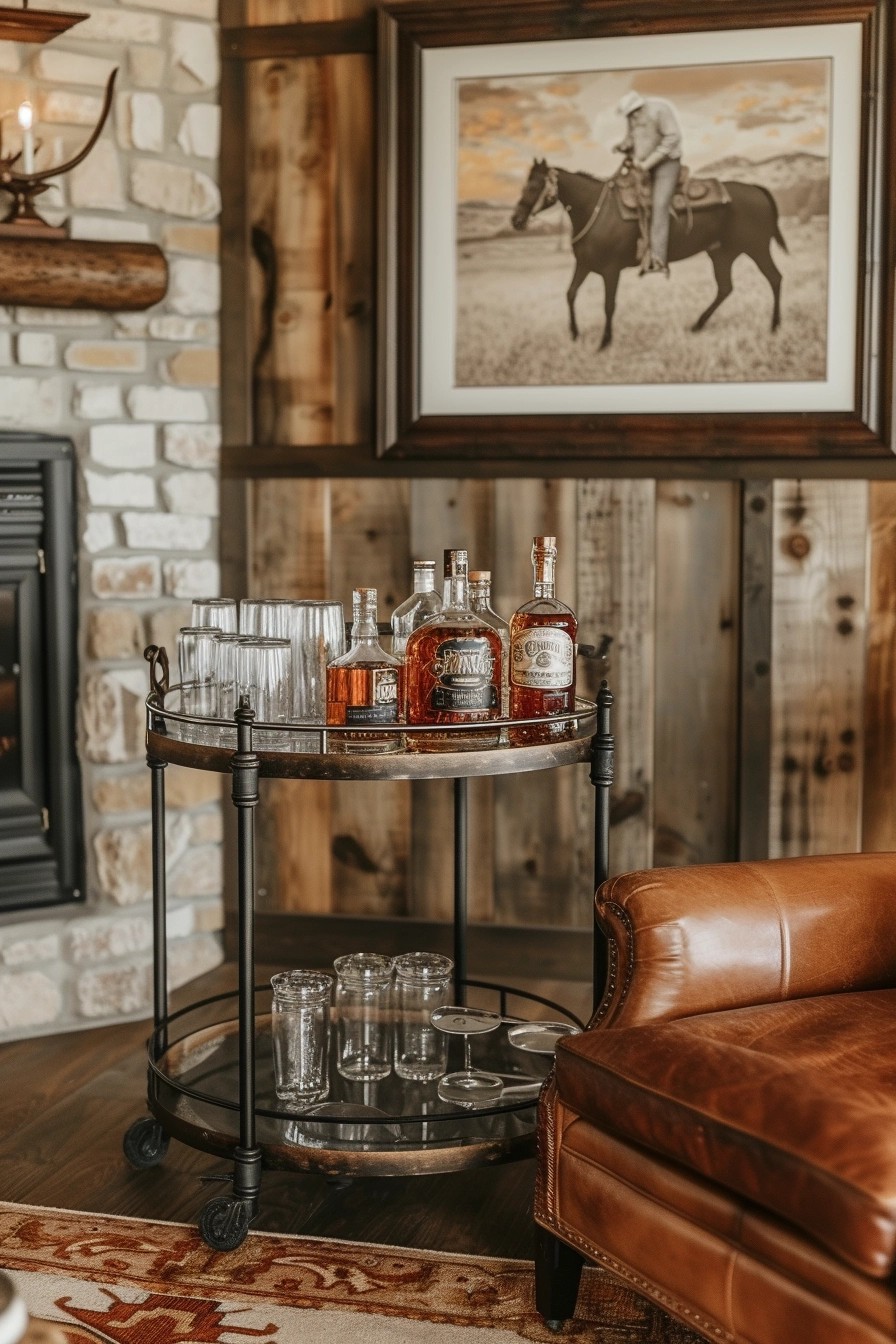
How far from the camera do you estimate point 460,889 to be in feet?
9.14

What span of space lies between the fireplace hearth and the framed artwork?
0.79 m

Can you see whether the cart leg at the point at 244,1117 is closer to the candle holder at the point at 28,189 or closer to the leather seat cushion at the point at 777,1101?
the leather seat cushion at the point at 777,1101

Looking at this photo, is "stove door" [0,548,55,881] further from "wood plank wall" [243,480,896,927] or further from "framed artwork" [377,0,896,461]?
"framed artwork" [377,0,896,461]

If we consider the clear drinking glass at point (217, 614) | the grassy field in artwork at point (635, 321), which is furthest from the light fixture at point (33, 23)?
the clear drinking glass at point (217, 614)

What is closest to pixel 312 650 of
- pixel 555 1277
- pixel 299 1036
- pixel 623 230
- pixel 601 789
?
pixel 601 789

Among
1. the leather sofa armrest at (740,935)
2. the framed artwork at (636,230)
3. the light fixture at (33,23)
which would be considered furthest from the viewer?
the framed artwork at (636,230)

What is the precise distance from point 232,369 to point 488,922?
1.48m

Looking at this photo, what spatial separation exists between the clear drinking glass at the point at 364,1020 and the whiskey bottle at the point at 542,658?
1.68 ft

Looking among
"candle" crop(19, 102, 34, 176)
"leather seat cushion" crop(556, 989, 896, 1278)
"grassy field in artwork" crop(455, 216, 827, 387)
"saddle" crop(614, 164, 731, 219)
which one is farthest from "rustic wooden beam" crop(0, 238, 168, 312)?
"leather seat cushion" crop(556, 989, 896, 1278)

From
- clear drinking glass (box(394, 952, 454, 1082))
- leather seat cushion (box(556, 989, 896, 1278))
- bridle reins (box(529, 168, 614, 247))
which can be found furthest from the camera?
bridle reins (box(529, 168, 614, 247))

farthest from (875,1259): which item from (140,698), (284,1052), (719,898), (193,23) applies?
(193,23)

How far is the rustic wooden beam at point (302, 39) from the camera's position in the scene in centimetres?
327

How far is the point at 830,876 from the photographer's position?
2119mm

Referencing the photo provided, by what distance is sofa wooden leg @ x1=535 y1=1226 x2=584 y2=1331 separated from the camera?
6.47ft
